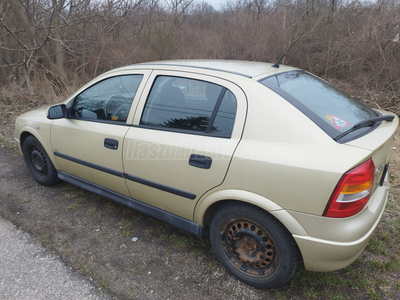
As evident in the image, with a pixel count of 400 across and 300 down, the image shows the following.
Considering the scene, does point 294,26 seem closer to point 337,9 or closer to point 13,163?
point 337,9

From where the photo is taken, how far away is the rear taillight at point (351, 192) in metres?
1.73

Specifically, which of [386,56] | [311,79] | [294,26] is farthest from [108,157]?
[294,26]

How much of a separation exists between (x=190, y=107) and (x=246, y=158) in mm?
714

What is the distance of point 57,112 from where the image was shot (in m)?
3.21

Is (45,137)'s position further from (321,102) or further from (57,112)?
(321,102)

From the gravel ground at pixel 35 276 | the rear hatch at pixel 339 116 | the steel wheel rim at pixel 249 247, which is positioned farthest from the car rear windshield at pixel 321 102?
the gravel ground at pixel 35 276

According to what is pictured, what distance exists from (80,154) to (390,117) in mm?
2928

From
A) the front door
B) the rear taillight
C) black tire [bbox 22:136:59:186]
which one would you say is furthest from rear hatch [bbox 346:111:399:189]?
black tire [bbox 22:136:59:186]

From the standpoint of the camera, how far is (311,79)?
8.62ft

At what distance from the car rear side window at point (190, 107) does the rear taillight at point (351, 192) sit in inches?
32.4

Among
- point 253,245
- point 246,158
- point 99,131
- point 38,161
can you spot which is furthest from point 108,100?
point 253,245

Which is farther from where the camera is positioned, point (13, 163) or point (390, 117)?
point (13, 163)

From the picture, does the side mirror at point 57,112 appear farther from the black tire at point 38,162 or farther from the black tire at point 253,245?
the black tire at point 253,245

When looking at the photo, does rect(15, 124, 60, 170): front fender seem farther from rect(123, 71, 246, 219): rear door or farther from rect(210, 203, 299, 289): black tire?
rect(210, 203, 299, 289): black tire
